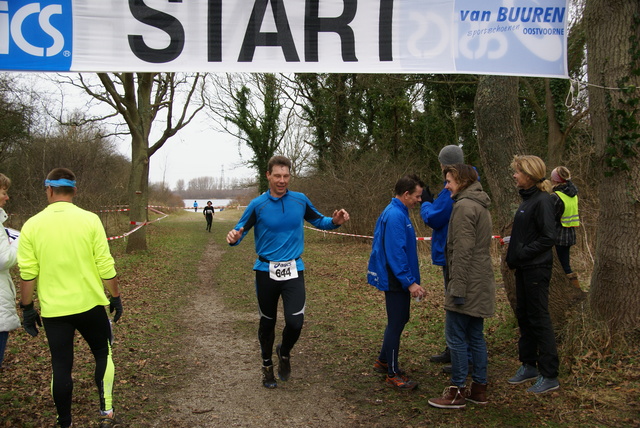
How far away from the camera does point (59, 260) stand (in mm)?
3748

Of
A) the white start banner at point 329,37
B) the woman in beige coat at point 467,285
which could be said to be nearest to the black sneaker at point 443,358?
the woman in beige coat at point 467,285

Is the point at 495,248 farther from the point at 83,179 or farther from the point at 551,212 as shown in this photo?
the point at 83,179

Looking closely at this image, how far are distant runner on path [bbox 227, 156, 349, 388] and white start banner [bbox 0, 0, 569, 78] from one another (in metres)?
1.13

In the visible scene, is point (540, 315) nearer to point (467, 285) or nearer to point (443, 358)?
point (467, 285)

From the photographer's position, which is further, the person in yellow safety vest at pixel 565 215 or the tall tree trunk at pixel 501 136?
the person in yellow safety vest at pixel 565 215

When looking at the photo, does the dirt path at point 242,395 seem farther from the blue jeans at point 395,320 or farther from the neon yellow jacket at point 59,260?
the neon yellow jacket at point 59,260

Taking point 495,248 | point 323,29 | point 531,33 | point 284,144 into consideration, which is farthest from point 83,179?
point 284,144

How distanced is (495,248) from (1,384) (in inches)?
415

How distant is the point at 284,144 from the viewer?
38344 mm

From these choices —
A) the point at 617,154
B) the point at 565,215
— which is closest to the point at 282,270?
the point at 617,154

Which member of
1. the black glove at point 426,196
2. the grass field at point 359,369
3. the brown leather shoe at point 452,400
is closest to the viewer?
the grass field at point 359,369

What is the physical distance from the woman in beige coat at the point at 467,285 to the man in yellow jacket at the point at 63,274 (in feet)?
9.00

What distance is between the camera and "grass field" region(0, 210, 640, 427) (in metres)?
4.16

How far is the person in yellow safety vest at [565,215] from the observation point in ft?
26.1
